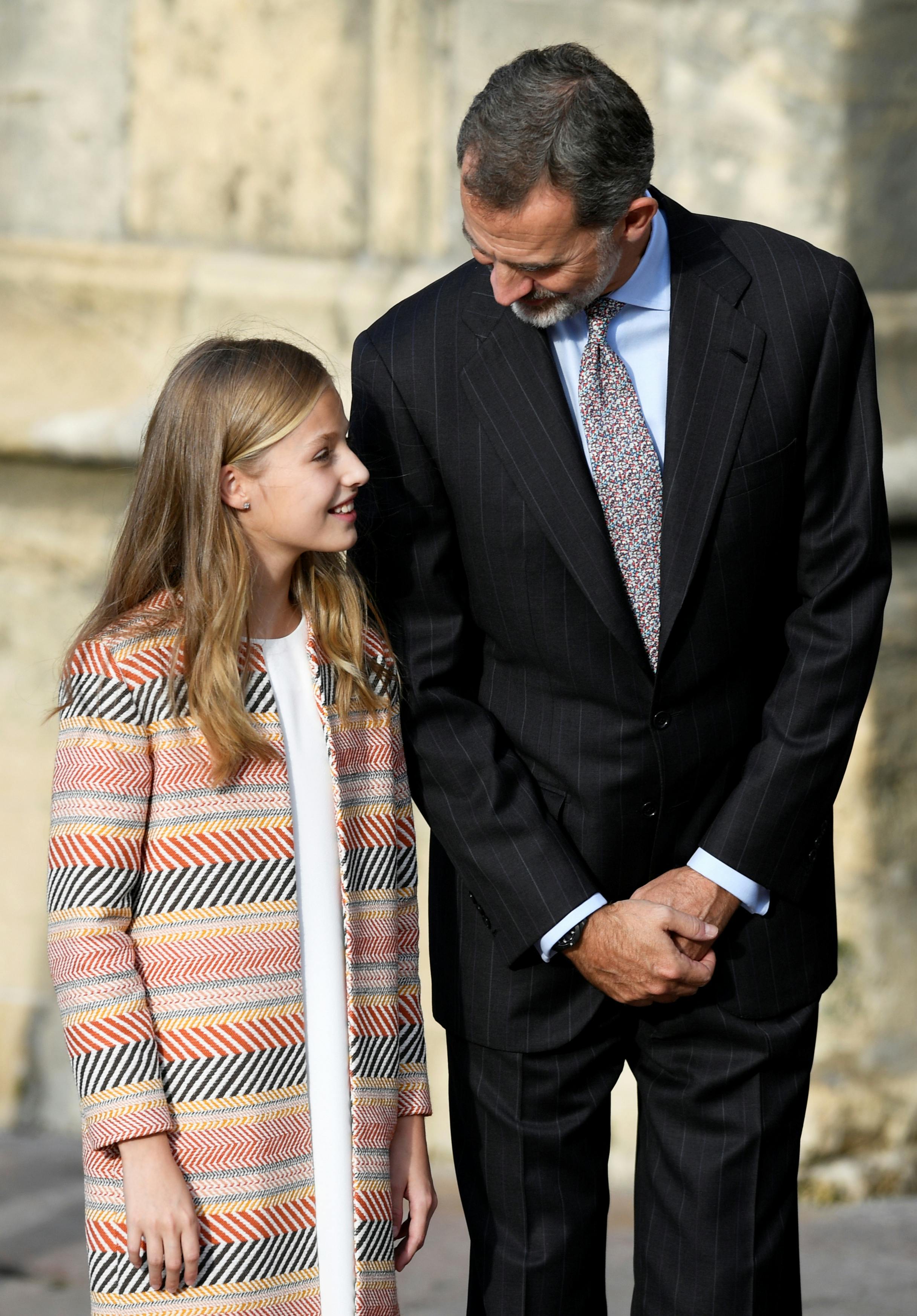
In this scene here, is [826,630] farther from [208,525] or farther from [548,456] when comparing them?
[208,525]

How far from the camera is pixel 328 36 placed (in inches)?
146

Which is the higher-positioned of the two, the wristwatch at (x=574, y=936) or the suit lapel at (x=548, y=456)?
the suit lapel at (x=548, y=456)

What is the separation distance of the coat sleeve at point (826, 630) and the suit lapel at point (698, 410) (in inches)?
4.6

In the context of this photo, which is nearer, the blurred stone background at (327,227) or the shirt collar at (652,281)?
the shirt collar at (652,281)

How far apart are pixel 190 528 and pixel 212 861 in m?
0.40

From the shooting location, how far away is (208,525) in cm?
205

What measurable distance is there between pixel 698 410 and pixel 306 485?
1.58 feet

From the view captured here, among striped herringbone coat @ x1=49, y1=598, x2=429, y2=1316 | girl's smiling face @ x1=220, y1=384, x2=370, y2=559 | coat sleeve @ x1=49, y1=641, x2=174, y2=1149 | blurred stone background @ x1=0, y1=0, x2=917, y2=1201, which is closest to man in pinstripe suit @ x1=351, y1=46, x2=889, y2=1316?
girl's smiling face @ x1=220, y1=384, x2=370, y2=559

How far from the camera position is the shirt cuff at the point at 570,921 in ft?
7.10

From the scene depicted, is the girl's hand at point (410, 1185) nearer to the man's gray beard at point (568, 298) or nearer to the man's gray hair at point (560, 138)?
the man's gray beard at point (568, 298)

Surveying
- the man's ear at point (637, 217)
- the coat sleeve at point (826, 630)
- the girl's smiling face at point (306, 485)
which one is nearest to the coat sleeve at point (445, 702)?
the girl's smiling face at point (306, 485)

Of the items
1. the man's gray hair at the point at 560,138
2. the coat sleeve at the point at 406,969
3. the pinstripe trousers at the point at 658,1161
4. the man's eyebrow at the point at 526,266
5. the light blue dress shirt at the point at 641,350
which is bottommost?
the pinstripe trousers at the point at 658,1161

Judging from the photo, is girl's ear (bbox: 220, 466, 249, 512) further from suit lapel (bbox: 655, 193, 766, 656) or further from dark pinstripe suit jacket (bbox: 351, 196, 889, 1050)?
suit lapel (bbox: 655, 193, 766, 656)

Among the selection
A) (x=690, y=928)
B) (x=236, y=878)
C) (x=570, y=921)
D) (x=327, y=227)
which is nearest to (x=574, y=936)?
(x=570, y=921)
